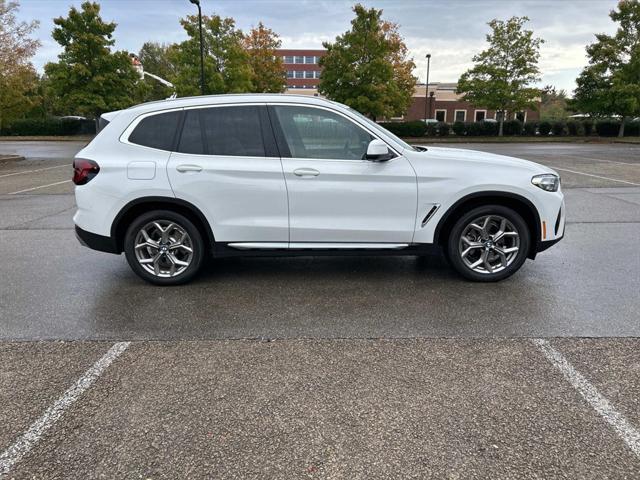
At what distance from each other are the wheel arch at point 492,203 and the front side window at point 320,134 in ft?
3.43

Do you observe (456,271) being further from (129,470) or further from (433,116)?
(433,116)

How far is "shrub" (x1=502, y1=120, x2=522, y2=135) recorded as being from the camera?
137 feet

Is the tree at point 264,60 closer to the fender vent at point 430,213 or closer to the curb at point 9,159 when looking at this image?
the curb at point 9,159

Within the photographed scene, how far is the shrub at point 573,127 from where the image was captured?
43.1 metres

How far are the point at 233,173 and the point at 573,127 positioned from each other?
45991mm

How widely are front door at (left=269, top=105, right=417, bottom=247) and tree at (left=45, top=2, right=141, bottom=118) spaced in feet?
126

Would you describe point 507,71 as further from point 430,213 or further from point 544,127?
point 430,213

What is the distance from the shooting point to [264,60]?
4253 cm

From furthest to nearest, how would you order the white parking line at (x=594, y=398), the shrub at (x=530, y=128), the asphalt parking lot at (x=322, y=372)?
1. the shrub at (x=530, y=128)
2. the white parking line at (x=594, y=398)
3. the asphalt parking lot at (x=322, y=372)

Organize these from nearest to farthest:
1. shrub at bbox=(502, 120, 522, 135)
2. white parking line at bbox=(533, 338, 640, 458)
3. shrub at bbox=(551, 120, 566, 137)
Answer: white parking line at bbox=(533, 338, 640, 458)
shrub at bbox=(502, 120, 522, 135)
shrub at bbox=(551, 120, 566, 137)

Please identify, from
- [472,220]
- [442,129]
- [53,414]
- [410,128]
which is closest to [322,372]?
[53,414]

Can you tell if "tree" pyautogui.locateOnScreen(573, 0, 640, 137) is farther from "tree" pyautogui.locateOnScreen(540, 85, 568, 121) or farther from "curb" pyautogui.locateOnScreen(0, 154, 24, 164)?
"curb" pyautogui.locateOnScreen(0, 154, 24, 164)

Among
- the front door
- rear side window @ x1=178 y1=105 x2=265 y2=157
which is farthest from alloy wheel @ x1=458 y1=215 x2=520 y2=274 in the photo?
rear side window @ x1=178 y1=105 x2=265 y2=157

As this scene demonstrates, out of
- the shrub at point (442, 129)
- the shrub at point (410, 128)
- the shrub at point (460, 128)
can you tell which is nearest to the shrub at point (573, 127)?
the shrub at point (460, 128)
